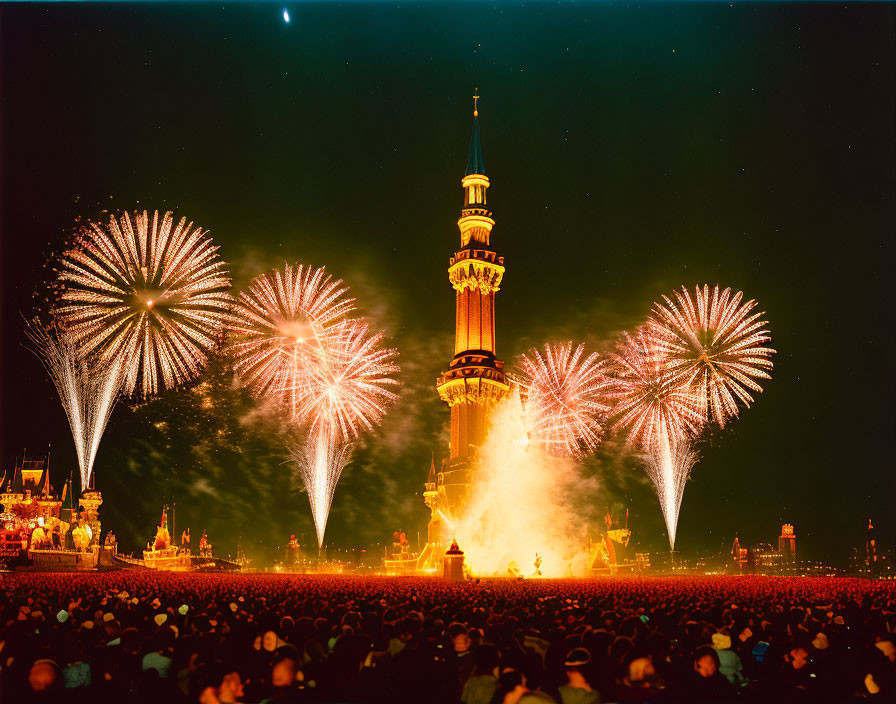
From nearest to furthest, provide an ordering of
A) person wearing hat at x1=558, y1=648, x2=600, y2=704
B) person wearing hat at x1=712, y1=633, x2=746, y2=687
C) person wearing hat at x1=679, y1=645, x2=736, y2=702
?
person wearing hat at x1=558, y1=648, x2=600, y2=704
person wearing hat at x1=679, y1=645, x2=736, y2=702
person wearing hat at x1=712, y1=633, x2=746, y2=687

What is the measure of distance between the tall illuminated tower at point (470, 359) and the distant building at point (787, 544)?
54.4 metres

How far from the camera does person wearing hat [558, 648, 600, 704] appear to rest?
8.94 meters

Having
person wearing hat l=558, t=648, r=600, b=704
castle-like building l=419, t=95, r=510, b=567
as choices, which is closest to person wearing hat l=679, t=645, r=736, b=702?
person wearing hat l=558, t=648, r=600, b=704

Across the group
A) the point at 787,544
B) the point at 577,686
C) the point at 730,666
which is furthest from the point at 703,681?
the point at 787,544

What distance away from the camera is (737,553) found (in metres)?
102

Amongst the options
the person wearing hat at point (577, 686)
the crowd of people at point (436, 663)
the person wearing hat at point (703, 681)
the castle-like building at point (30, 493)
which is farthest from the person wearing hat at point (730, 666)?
the castle-like building at point (30, 493)

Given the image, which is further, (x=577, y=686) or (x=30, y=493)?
(x=30, y=493)

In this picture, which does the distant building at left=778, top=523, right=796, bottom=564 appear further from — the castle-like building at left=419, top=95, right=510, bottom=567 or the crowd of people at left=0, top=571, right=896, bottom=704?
the crowd of people at left=0, top=571, right=896, bottom=704

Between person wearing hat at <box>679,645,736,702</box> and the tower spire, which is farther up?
the tower spire

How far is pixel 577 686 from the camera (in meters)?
9.08

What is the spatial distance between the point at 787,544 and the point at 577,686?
127636 millimetres

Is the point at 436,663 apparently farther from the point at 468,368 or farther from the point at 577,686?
the point at 468,368

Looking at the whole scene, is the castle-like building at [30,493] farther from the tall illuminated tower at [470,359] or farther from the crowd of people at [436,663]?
the crowd of people at [436,663]

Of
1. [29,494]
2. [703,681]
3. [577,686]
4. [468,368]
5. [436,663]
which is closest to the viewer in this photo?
[577,686]
